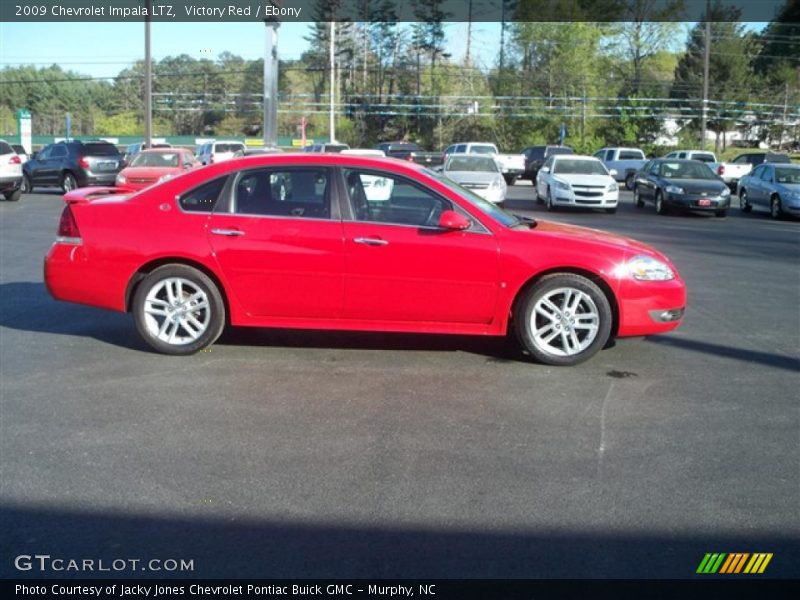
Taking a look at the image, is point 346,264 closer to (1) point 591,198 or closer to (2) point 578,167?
(1) point 591,198

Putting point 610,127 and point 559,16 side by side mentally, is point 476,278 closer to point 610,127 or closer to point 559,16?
point 610,127

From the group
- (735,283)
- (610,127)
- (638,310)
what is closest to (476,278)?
(638,310)

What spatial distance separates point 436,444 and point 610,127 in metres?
64.8

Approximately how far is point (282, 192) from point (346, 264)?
0.84m

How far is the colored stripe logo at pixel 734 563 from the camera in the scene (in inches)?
146

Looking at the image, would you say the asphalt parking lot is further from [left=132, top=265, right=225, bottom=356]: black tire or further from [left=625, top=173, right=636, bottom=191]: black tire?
[left=625, top=173, right=636, bottom=191]: black tire

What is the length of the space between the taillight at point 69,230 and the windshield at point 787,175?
2001cm

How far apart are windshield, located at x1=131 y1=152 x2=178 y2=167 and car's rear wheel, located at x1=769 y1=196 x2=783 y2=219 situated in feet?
50.1

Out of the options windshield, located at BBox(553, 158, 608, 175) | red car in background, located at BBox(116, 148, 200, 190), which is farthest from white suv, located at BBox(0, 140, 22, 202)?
windshield, located at BBox(553, 158, 608, 175)

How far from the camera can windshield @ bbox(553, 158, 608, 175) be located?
23484mm

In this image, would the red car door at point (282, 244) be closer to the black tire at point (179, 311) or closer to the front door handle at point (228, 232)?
the front door handle at point (228, 232)

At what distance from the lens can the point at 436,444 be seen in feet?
16.8

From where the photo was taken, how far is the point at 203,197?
7102 mm

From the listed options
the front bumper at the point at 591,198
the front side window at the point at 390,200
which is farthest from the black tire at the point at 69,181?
the front side window at the point at 390,200
